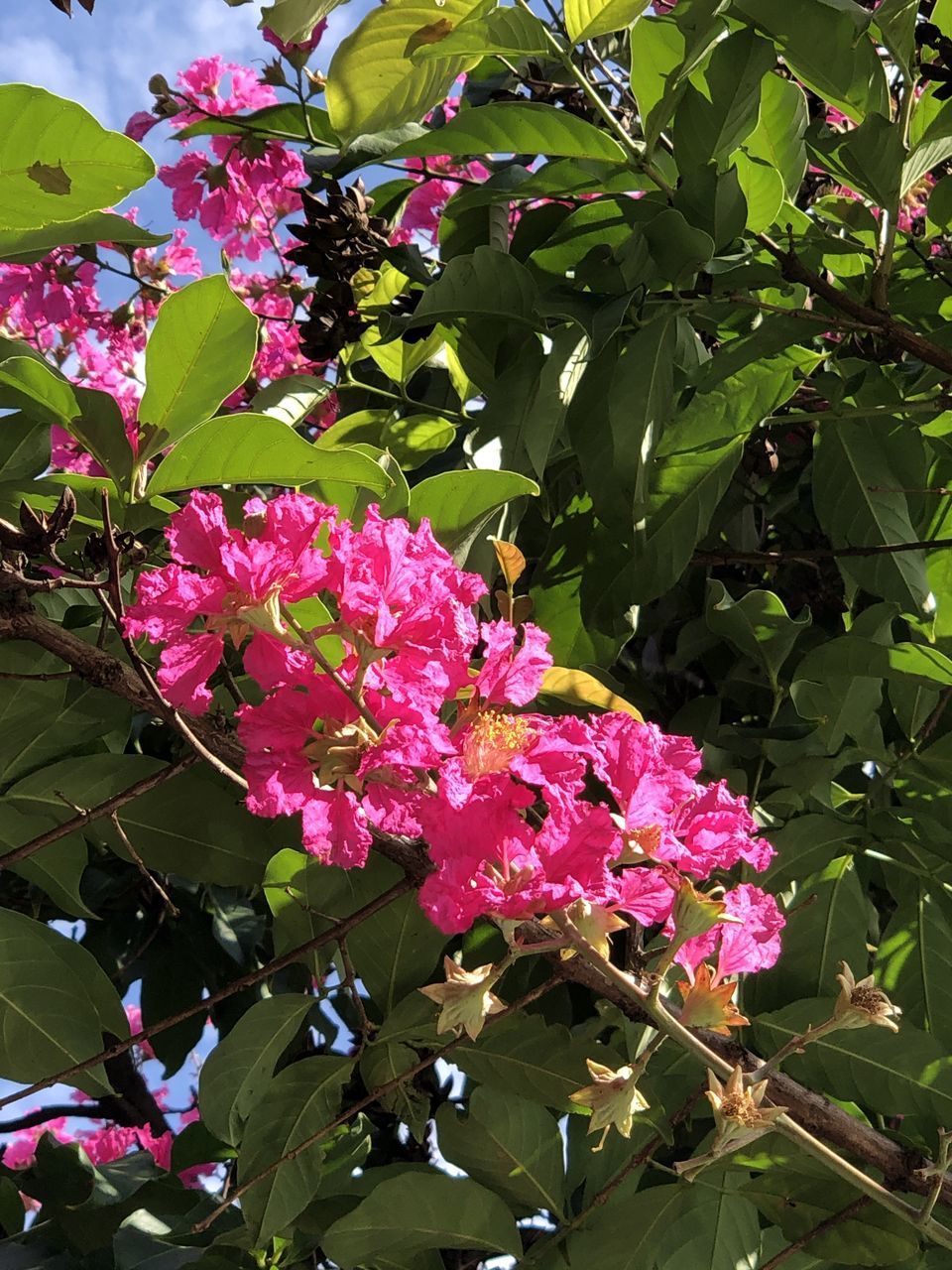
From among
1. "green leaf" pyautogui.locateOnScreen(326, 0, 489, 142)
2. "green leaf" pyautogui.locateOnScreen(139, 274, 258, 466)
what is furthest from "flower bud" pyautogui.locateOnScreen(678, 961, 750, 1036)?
"green leaf" pyautogui.locateOnScreen(326, 0, 489, 142)

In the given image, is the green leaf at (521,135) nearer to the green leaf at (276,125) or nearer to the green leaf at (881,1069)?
the green leaf at (276,125)

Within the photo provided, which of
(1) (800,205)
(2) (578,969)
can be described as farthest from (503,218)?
(2) (578,969)

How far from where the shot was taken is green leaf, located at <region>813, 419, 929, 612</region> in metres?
1.00

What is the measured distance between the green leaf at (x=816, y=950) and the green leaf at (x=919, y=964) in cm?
5

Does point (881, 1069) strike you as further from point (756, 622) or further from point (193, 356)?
point (193, 356)

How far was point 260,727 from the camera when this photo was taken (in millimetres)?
616

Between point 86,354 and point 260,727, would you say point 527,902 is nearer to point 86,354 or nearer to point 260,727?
point 260,727

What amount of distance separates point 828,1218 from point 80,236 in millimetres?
872

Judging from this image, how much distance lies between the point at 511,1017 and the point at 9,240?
0.64 meters

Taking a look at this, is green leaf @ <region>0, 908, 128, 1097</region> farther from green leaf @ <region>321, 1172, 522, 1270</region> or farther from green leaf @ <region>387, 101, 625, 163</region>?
green leaf @ <region>387, 101, 625, 163</region>

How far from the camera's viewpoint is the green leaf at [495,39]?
766 millimetres

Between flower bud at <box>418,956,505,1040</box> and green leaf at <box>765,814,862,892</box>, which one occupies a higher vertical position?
flower bud at <box>418,956,505,1040</box>

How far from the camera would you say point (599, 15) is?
838 mm

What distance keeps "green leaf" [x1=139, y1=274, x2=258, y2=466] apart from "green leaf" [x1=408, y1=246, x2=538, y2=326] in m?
0.20
